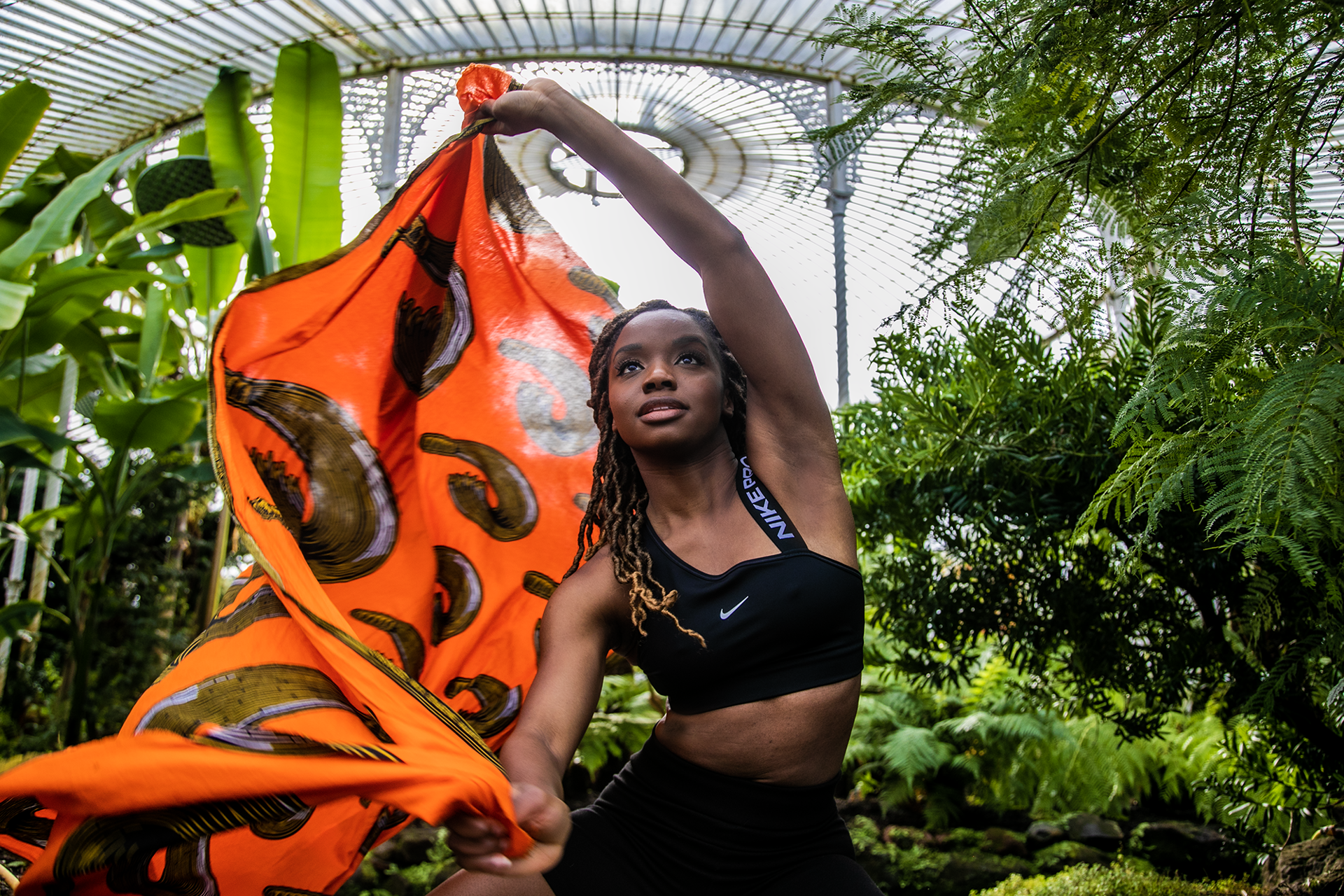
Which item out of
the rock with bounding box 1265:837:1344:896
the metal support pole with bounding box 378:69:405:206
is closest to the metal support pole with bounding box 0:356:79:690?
the metal support pole with bounding box 378:69:405:206

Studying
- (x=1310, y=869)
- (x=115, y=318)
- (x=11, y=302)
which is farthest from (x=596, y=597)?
(x=115, y=318)

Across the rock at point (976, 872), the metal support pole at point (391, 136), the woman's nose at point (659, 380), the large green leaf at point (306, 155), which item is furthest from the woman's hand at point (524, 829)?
the metal support pole at point (391, 136)

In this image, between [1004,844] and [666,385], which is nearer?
[666,385]

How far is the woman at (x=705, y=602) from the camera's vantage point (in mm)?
1384

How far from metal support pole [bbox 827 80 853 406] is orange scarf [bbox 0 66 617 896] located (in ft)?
10.4

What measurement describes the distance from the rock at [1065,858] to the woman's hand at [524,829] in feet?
15.5

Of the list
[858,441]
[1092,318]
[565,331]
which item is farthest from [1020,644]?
[565,331]

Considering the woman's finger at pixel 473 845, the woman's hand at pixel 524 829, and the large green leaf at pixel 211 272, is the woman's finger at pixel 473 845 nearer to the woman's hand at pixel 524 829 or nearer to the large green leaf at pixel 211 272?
the woman's hand at pixel 524 829

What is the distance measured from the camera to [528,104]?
1.69m

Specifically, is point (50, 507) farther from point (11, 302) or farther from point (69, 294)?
point (11, 302)

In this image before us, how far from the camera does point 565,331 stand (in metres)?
2.20

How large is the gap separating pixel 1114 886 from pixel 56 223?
19.2 feet

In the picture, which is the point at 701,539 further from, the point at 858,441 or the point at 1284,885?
the point at 1284,885

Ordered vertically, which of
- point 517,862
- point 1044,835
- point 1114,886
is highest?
point 517,862
